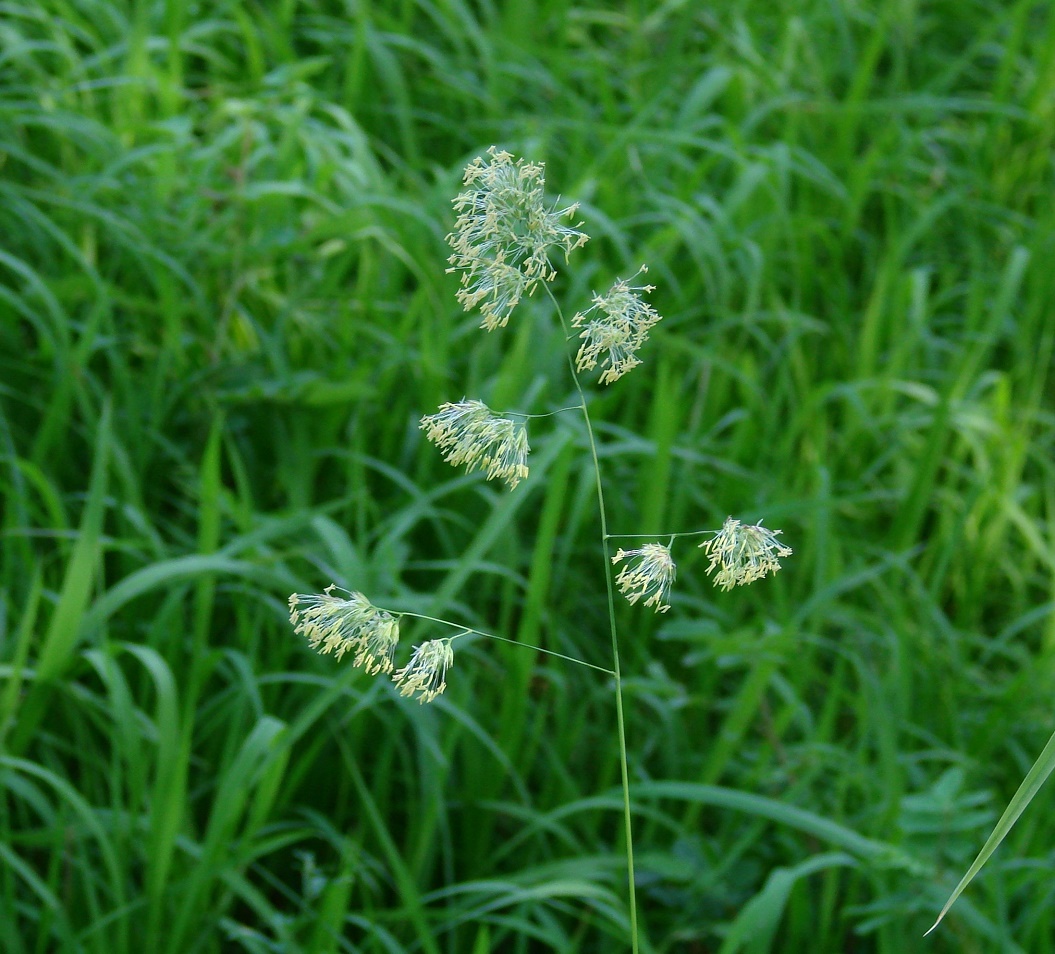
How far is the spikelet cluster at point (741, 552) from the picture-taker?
0.82 meters

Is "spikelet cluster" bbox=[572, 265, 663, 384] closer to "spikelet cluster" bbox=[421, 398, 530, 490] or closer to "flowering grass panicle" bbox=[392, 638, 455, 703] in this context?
"spikelet cluster" bbox=[421, 398, 530, 490]

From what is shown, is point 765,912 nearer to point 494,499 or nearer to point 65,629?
point 494,499

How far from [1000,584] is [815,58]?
178 cm

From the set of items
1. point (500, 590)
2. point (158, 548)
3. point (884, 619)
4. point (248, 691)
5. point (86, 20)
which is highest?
point (86, 20)

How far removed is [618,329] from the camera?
0.85 m

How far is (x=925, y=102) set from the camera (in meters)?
3.33

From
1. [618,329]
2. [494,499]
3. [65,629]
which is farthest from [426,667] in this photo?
[494,499]

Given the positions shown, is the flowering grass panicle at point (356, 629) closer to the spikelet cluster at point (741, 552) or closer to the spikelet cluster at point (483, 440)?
the spikelet cluster at point (483, 440)

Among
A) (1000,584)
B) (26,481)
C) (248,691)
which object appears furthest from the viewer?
(1000,584)

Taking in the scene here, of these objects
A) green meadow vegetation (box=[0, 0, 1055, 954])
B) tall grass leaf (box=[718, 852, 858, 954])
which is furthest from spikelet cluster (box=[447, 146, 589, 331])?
tall grass leaf (box=[718, 852, 858, 954])

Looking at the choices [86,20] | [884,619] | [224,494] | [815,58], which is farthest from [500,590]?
[815,58]

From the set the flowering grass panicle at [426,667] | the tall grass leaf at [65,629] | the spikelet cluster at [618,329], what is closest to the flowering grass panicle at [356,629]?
the flowering grass panicle at [426,667]

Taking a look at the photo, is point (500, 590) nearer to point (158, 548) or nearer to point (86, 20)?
point (158, 548)

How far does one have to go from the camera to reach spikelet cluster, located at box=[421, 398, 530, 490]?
839mm
